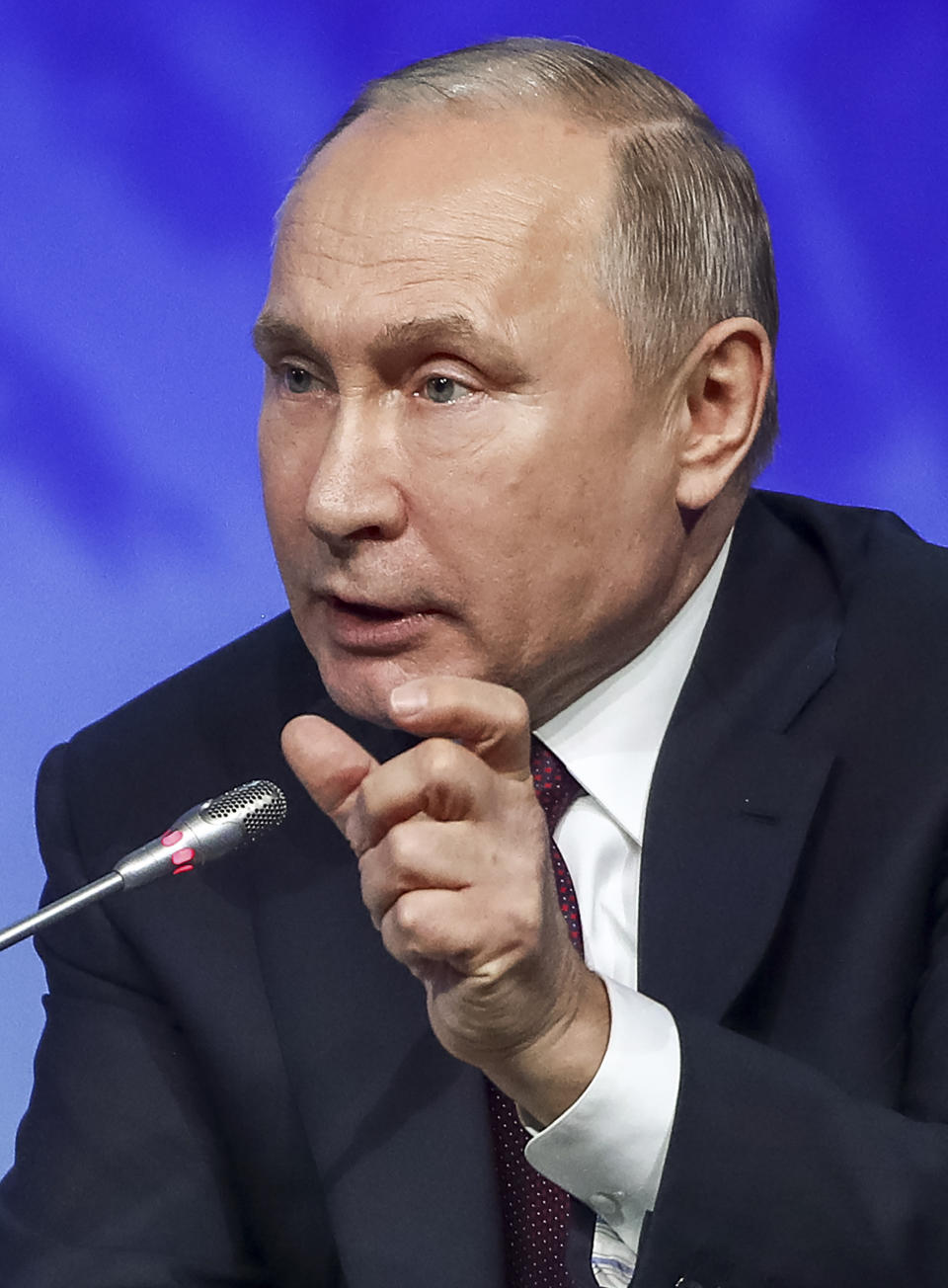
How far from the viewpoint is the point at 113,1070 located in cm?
168

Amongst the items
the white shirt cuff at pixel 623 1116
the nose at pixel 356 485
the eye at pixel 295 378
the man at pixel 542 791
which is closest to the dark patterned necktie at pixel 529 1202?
the man at pixel 542 791

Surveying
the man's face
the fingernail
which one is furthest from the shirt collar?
the fingernail

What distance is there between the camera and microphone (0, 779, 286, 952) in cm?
125

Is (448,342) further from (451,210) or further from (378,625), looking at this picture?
(378,625)

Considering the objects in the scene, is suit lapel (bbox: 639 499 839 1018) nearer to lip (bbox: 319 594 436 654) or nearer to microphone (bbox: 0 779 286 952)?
lip (bbox: 319 594 436 654)

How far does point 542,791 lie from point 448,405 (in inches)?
14.4

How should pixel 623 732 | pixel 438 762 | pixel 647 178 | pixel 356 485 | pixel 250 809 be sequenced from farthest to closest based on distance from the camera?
1. pixel 623 732
2. pixel 647 178
3. pixel 356 485
4. pixel 250 809
5. pixel 438 762

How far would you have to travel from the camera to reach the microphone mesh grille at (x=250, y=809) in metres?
1.28

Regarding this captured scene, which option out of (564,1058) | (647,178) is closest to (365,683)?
(564,1058)

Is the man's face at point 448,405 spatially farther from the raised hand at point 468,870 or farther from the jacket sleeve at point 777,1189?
the jacket sleeve at point 777,1189

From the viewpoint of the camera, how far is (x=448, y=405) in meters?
1.49

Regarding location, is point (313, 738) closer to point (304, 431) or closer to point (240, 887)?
point (304, 431)

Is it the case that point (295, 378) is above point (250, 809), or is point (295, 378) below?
above

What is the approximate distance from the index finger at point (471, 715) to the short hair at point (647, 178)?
1.40 ft
